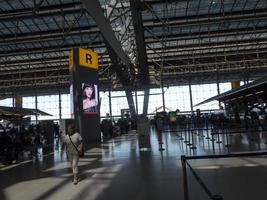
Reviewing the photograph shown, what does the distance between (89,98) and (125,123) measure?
17.9 meters

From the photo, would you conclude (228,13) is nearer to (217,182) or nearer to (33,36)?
(33,36)

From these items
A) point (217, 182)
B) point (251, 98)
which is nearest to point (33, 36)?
point (251, 98)

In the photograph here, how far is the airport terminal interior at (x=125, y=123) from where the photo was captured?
8961 mm

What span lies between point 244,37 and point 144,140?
26.5 metres

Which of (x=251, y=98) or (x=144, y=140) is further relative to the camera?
(x=251, y=98)

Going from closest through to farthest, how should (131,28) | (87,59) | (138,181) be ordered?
(138,181)
(87,59)
(131,28)

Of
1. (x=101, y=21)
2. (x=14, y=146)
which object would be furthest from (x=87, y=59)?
(x=14, y=146)

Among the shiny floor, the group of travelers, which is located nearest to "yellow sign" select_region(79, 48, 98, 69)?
the group of travelers

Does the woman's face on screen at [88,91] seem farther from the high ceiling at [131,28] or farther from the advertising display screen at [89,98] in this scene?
the high ceiling at [131,28]

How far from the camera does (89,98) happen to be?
957 inches

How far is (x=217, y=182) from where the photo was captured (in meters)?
8.62

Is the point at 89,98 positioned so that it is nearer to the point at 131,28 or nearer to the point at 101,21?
the point at 101,21

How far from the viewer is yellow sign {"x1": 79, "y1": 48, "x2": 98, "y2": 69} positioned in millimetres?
24219

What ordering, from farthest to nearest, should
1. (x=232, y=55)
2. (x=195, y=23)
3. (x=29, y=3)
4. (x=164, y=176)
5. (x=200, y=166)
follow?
(x=232, y=55), (x=195, y=23), (x=29, y=3), (x=200, y=166), (x=164, y=176)
